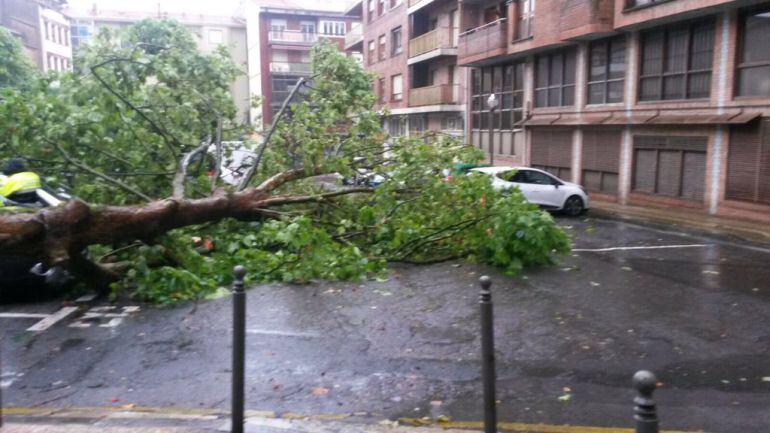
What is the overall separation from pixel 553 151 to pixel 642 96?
5.05 meters

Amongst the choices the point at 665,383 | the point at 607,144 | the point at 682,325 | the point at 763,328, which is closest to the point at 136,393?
the point at 665,383

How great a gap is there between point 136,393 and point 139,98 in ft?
21.7

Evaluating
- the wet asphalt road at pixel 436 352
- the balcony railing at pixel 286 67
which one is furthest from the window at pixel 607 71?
the balcony railing at pixel 286 67

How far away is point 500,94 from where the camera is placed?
3056 centimetres

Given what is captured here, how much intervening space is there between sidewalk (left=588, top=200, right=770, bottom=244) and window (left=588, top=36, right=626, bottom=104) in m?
4.09

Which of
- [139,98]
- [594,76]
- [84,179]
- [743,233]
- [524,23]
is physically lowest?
[743,233]

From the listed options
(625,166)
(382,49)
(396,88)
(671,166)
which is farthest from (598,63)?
(382,49)

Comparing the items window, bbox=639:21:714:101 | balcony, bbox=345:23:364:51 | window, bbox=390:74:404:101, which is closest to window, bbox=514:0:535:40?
window, bbox=639:21:714:101

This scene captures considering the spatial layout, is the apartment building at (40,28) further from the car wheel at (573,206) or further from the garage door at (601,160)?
the car wheel at (573,206)

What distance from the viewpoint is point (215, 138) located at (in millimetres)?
11586

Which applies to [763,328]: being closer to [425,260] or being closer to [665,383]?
[665,383]

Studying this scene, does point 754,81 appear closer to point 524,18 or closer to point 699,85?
point 699,85

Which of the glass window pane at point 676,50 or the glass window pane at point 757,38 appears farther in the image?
the glass window pane at point 676,50

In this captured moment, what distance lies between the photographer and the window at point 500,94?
2912 cm
